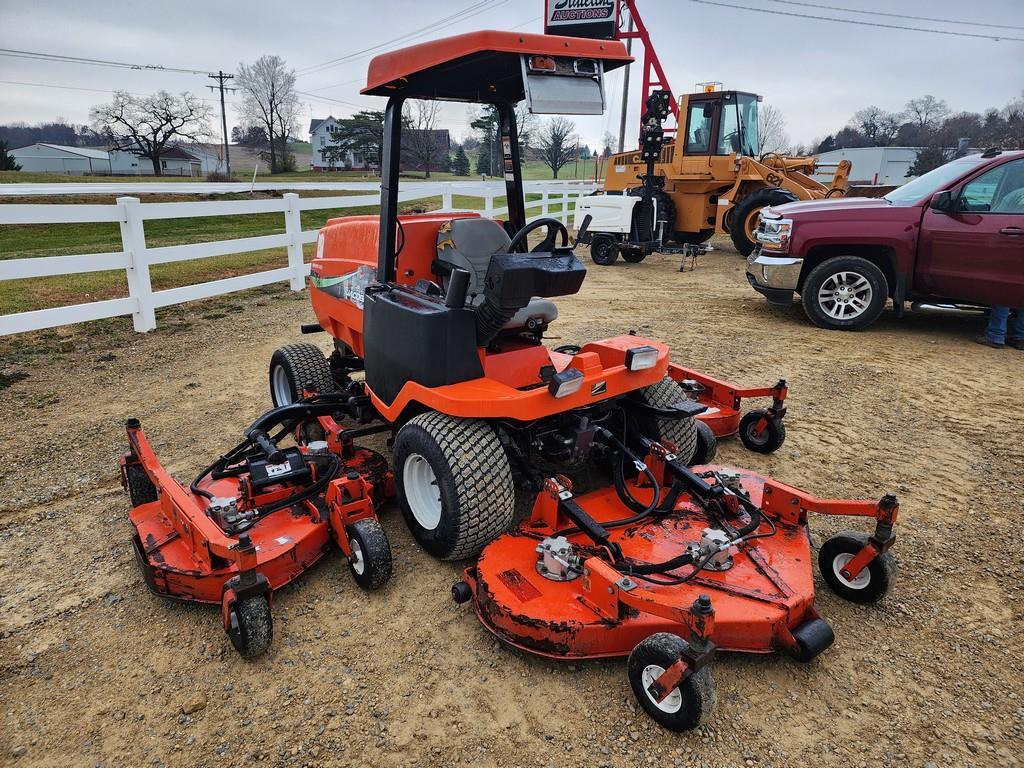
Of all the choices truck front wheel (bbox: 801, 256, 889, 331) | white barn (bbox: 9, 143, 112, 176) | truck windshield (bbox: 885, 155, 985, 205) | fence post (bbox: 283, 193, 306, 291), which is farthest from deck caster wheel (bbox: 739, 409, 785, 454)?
white barn (bbox: 9, 143, 112, 176)

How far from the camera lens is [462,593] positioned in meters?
2.73

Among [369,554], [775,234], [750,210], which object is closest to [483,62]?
[369,554]

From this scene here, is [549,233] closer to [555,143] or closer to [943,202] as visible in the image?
[943,202]

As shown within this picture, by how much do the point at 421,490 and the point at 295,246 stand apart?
7774 millimetres

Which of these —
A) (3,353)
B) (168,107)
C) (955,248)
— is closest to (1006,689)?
(955,248)

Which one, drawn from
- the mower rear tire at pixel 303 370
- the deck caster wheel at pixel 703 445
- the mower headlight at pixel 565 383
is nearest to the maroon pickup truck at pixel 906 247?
the deck caster wheel at pixel 703 445

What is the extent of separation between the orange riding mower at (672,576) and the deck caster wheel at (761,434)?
3.90ft

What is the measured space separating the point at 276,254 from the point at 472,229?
1269 cm

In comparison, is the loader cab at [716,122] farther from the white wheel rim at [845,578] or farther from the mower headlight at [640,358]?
the white wheel rim at [845,578]

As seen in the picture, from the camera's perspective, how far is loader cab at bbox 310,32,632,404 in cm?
276

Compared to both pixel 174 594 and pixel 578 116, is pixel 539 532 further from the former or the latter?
pixel 578 116

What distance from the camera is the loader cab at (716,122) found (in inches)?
540

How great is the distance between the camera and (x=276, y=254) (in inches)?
590

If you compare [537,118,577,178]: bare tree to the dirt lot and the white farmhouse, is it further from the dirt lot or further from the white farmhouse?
the white farmhouse
